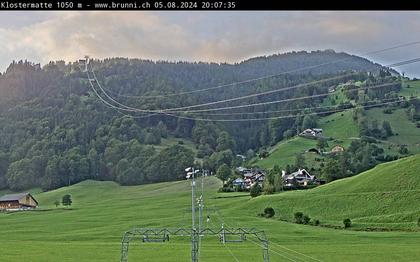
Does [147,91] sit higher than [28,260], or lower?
higher

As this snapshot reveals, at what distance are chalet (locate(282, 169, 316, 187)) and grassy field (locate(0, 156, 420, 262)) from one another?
513 inches

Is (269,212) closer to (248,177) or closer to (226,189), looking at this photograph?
(226,189)

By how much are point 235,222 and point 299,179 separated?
48.9 m

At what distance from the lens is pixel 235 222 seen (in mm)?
72312

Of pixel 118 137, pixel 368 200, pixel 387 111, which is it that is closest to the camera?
pixel 368 200

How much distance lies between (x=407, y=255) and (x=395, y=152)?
366 feet

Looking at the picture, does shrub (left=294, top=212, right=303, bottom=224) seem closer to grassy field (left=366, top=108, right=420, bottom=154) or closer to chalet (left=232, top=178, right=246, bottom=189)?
chalet (left=232, top=178, right=246, bottom=189)

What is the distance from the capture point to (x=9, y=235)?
72375 millimetres

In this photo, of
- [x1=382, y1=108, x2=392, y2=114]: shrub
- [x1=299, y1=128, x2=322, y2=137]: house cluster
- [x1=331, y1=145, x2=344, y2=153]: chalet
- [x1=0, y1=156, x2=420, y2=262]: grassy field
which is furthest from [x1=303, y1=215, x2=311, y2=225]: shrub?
[x1=382, y1=108, x2=392, y2=114]: shrub

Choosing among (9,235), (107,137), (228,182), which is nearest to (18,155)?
(107,137)

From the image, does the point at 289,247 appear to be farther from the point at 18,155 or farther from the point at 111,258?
the point at 18,155

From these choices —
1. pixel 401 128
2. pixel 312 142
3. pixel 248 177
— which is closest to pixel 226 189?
pixel 248 177

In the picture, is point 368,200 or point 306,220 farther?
point 368,200

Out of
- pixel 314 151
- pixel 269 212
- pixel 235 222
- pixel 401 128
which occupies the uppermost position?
pixel 401 128
